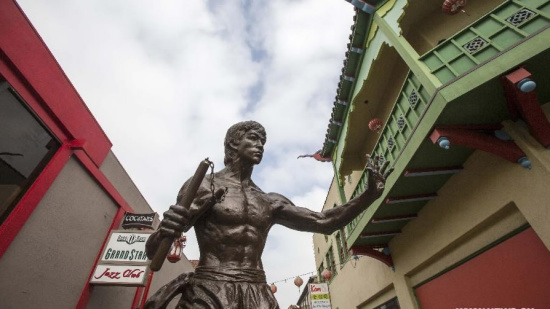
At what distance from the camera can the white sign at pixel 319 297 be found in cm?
1155

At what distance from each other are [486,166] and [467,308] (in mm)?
2533

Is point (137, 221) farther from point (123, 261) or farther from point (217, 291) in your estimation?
point (217, 291)

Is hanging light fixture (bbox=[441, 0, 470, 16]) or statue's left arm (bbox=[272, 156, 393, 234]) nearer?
statue's left arm (bbox=[272, 156, 393, 234])

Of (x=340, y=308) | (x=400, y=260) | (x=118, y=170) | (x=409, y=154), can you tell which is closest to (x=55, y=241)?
(x=118, y=170)

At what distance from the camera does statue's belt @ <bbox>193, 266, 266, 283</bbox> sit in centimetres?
158

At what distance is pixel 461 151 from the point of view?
189 inches

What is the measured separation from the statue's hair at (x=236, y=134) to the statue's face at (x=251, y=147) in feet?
0.13

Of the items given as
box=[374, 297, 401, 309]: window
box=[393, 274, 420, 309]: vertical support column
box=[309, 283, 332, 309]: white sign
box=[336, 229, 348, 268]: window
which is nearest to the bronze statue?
box=[393, 274, 420, 309]: vertical support column

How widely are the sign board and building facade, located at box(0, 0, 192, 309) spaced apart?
603 millimetres

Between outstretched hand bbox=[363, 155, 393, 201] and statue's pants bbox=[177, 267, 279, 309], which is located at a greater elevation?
outstretched hand bbox=[363, 155, 393, 201]

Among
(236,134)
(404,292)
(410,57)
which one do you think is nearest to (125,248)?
(236,134)

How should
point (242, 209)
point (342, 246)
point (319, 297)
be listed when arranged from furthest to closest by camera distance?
point (342, 246) → point (319, 297) → point (242, 209)

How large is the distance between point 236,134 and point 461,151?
4248 millimetres

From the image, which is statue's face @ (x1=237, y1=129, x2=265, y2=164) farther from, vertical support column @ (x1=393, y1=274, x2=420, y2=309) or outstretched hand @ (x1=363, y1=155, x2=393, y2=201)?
vertical support column @ (x1=393, y1=274, x2=420, y2=309)
